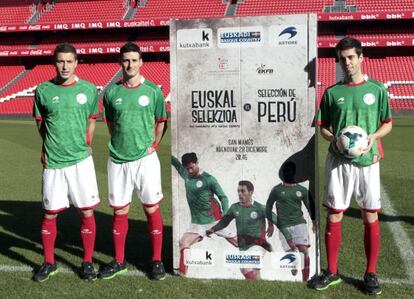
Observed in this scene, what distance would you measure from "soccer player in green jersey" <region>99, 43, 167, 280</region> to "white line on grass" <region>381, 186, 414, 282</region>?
7.11 feet

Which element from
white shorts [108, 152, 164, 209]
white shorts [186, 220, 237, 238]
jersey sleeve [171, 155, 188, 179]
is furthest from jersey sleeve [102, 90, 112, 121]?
white shorts [186, 220, 237, 238]

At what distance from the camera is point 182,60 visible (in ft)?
13.4

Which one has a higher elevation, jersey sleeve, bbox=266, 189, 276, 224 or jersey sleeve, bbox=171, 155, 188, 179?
jersey sleeve, bbox=171, 155, 188, 179

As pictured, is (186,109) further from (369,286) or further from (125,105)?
(369,286)

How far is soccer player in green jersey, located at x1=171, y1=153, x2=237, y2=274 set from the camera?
4.18 metres

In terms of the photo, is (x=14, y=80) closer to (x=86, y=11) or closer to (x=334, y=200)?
(x=86, y=11)

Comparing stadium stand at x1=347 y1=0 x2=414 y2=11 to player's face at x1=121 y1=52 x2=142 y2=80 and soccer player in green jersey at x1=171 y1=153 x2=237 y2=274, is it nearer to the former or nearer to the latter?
soccer player in green jersey at x1=171 y1=153 x2=237 y2=274

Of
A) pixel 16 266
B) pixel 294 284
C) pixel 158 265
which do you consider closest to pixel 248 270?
pixel 294 284

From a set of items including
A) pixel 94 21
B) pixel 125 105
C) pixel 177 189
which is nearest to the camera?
pixel 125 105

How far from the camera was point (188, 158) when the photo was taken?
419cm

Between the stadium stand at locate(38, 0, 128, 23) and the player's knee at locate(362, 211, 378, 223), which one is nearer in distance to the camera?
the player's knee at locate(362, 211, 378, 223)

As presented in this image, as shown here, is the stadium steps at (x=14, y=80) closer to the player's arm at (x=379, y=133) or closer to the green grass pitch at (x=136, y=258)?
the green grass pitch at (x=136, y=258)

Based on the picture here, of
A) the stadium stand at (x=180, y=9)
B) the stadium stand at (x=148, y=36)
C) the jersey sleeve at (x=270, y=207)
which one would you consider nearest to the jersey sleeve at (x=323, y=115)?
the jersey sleeve at (x=270, y=207)

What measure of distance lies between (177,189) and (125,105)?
0.86 metres
